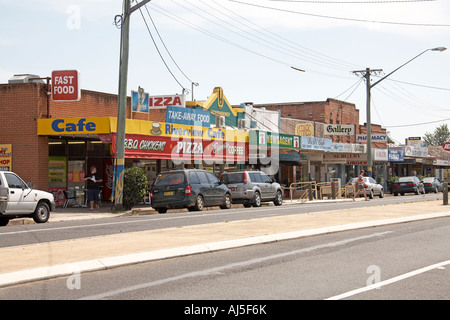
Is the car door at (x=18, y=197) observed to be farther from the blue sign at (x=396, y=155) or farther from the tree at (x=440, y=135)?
the tree at (x=440, y=135)

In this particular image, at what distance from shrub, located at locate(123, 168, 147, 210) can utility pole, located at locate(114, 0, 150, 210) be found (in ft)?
1.63

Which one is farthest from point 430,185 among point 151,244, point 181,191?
point 151,244

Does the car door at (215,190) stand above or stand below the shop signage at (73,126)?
below

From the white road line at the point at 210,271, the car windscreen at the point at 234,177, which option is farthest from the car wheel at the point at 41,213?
the car windscreen at the point at 234,177

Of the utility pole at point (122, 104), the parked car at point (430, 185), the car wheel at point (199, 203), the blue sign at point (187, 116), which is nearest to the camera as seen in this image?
the utility pole at point (122, 104)

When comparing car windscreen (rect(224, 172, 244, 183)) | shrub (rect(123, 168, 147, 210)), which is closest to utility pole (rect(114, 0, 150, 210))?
shrub (rect(123, 168, 147, 210))

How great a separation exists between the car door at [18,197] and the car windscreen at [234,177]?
1158 centimetres

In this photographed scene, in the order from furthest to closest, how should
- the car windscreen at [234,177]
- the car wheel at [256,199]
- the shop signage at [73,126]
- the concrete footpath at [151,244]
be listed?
the car wheel at [256,199] → the car windscreen at [234,177] → the shop signage at [73,126] → the concrete footpath at [151,244]

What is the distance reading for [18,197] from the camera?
17266 mm

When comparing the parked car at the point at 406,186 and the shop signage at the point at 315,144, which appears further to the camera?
the parked car at the point at 406,186

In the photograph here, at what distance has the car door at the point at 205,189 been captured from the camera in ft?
77.5

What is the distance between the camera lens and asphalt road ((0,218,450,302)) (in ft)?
23.4

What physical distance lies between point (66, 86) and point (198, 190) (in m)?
7.06
